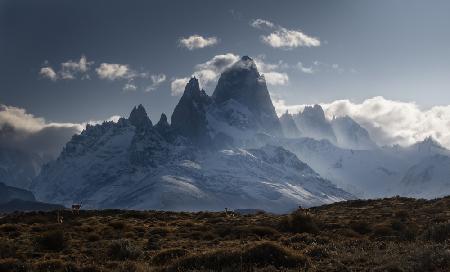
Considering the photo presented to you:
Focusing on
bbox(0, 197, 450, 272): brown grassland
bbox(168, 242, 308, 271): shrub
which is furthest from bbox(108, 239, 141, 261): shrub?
bbox(168, 242, 308, 271): shrub

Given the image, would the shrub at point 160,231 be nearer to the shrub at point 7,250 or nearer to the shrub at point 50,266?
the shrub at point 7,250

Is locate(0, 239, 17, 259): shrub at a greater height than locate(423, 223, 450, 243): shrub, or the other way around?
locate(423, 223, 450, 243): shrub

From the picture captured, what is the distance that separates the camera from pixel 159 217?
178 feet

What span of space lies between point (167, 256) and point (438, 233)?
1477 cm

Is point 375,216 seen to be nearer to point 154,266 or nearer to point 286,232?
point 286,232

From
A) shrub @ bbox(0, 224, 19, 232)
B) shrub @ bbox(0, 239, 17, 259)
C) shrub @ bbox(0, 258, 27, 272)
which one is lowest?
shrub @ bbox(0, 258, 27, 272)

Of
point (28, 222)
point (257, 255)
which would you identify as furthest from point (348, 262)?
point (28, 222)

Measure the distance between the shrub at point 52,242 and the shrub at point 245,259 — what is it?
11.1 m

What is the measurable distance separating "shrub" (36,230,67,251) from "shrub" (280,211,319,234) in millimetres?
15186

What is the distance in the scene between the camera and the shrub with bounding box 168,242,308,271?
24.0m

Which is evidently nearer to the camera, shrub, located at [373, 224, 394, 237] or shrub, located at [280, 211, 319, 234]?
shrub, located at [373, 224, 394, 237]

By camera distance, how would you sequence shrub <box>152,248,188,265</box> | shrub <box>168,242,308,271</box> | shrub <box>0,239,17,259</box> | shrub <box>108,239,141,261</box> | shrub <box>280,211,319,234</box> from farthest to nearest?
shrub <box>280,211,319,234</box> → shrub <box>0,239,17,259</box> → shrub <box>108,239,141,261</box> → shrub <box>152,248,188,265</box> → shrub <box>168,242,308,271</box>

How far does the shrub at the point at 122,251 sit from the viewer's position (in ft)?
94.3

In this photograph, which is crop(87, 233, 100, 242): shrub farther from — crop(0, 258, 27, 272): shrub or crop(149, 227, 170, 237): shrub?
crop(0, 258, 27, 272): shrub
